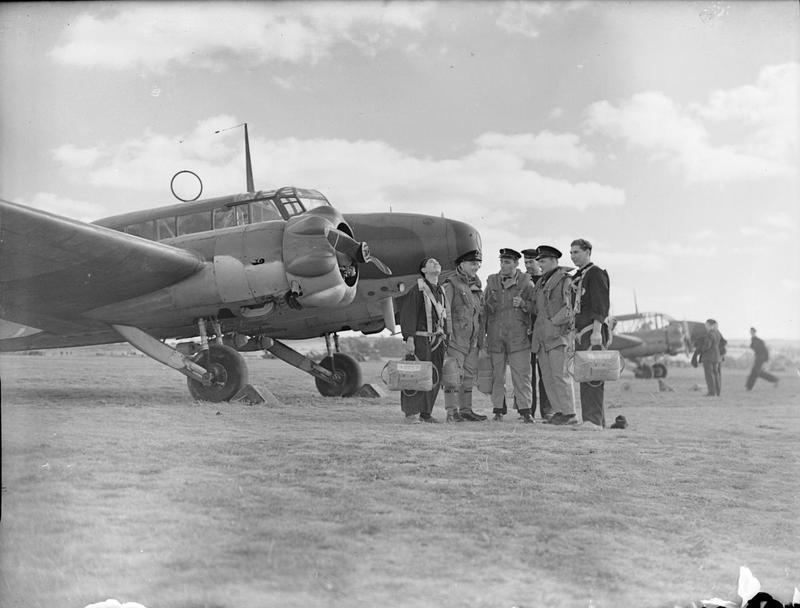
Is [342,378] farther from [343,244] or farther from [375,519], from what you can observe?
[375,519]

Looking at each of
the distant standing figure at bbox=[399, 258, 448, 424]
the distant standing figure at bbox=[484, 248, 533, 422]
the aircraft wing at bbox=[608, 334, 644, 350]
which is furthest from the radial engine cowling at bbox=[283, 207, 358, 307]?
the aircraft wing at bbox=[608, 334, 644, 350]

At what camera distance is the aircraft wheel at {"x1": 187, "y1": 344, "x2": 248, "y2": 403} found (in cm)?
773

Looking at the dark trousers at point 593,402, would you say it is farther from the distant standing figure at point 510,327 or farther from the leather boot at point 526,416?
the distant standing figure at point 510,327

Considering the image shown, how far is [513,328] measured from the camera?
698cm

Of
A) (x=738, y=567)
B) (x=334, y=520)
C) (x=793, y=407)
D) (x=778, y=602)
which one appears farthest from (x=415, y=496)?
(x=793, y=407)

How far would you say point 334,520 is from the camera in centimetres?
288

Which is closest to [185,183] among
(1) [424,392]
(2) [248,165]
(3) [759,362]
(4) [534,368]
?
(2) [248,165]

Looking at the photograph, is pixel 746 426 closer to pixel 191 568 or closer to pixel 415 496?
pixel 415 496

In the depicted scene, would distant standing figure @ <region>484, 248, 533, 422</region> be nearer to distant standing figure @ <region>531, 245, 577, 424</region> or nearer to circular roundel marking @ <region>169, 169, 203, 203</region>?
distant standing figure @ <region>531, 245, 577, 424</region>

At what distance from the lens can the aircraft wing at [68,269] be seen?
19.7ft

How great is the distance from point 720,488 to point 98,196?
4718mm

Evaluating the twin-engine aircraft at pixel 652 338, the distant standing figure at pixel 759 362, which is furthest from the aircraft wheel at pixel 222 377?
the twin-engine aircraft at pixel 652 338

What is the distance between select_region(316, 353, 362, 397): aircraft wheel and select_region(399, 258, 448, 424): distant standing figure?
3.32 metres

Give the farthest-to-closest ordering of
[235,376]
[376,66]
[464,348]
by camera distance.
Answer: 1. [235,376]
2. [464,348]
3. [376,66]
